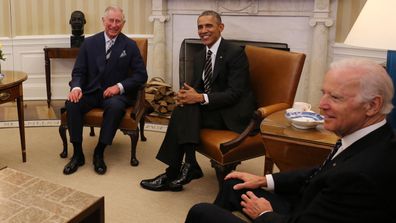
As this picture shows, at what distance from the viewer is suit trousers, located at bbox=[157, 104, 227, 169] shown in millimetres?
3111

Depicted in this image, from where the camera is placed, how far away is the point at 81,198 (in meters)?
2.20

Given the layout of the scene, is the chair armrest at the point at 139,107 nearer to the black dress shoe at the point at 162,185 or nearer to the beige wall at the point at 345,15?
the black dress shoe at the point at 162,185

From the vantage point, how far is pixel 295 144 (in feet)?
7.88

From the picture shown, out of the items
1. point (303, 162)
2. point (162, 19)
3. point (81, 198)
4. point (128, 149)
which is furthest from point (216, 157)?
point (162, 19)

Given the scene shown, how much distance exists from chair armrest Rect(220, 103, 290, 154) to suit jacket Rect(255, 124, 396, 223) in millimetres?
1322

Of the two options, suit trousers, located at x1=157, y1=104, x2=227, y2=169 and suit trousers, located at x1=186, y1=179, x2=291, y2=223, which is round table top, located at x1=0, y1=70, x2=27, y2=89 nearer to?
suit trousers, located at x1=157, y1=104, x2=227, y2=169

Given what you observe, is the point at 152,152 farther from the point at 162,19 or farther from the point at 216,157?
the point at 162,19

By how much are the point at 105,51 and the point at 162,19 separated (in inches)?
66.6

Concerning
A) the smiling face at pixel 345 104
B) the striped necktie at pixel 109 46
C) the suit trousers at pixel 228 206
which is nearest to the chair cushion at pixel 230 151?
the suit trousers at pixel 228 206

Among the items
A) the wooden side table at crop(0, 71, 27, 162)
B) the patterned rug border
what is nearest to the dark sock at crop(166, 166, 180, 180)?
the wooden side table at crop(0, 71, 27, 162)

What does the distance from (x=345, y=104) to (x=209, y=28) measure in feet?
6.03

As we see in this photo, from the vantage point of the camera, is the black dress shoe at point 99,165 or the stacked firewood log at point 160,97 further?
the stacked firewood log at point 160,97

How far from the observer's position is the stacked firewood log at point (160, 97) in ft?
16.3

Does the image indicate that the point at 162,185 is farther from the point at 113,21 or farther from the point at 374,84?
the point at 374,84
